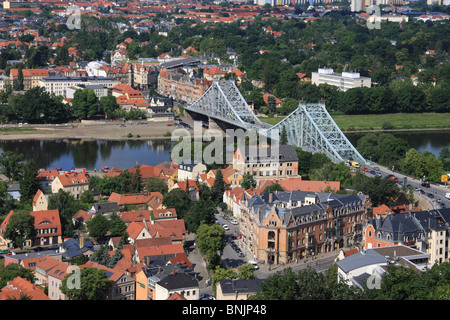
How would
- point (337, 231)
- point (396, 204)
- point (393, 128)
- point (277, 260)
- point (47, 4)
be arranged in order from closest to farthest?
1. point (277, 260)
2. point (337, 231)
3. point (396, 204)
4. point (393, 128)
5. point (47, 4)

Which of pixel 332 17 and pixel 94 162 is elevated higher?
pixel 332 17

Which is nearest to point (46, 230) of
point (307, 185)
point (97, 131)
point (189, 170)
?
point (189, 170)

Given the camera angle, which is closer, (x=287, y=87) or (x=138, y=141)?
(x=138, y=141)

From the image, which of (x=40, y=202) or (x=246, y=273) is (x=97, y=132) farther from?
(x=246, y=273)

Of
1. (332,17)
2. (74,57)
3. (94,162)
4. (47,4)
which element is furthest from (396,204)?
(47,4)

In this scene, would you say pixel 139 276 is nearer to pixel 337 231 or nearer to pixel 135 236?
pixel 135 236

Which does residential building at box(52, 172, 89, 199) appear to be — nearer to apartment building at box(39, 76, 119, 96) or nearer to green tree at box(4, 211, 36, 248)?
green tree at box(4, 211, 36, 248)

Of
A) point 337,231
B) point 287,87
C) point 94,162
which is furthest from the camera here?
point 287,87

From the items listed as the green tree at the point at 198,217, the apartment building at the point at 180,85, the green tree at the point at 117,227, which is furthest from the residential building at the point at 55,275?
the apartment building at the point at 180,85
